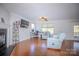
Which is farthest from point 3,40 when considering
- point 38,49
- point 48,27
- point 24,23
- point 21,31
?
point 48,27

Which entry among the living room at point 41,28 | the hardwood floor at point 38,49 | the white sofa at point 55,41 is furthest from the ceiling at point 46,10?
the hardwood floor at point 38,49

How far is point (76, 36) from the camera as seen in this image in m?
2.49

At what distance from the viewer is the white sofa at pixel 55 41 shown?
252cm

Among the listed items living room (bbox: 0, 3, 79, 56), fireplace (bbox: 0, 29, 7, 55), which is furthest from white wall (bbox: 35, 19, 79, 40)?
fireplace (bbox: 0, 29, 7, 55)

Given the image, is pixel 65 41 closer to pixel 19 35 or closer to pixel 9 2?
pixel 19 35

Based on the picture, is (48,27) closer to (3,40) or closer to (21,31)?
(21,31)

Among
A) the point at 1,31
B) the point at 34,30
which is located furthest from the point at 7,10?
the point at 34,30

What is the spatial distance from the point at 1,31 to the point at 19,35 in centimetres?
39

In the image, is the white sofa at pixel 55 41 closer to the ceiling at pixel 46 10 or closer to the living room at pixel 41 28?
the living room at pixel 41 28

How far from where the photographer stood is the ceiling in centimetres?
252

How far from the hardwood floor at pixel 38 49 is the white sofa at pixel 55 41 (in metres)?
0.07

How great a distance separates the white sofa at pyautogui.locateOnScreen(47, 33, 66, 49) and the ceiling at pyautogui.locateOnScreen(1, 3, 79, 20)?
408 mm

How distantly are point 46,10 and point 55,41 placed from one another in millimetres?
697

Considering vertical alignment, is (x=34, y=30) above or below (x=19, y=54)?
above
